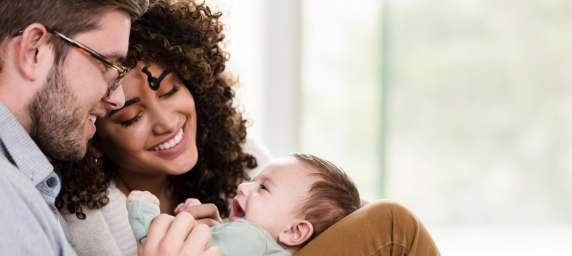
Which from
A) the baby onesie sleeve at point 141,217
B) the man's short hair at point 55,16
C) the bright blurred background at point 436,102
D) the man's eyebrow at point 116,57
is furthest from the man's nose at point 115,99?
the bright blurred background at point 436,102

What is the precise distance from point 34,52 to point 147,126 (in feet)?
1.84

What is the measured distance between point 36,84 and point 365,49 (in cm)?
253

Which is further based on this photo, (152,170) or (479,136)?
(479,136)

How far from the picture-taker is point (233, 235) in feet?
4.15

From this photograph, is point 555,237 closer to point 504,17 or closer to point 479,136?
point 479,136

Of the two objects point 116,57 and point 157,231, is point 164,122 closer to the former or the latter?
point 116,57

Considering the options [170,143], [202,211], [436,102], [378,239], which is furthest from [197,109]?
[436,102]

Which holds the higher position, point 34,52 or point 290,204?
point 34,52

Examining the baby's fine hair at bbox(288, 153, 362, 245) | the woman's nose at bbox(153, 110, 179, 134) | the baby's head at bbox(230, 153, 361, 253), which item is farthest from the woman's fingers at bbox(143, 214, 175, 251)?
the woman's nose at bbox(153, 110, 179, 134)

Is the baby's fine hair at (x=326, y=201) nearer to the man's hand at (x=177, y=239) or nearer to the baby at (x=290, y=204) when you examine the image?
the baby at (x=290, y=204)

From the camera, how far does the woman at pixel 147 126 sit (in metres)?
1.63

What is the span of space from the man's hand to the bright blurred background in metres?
2.16

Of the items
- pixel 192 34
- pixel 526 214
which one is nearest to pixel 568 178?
pixel 526 214

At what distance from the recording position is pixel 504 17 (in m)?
3.25
